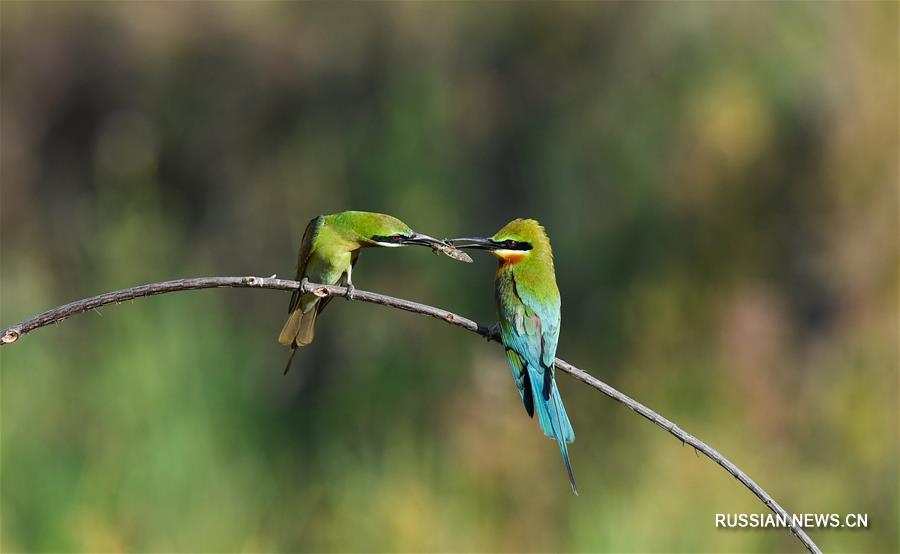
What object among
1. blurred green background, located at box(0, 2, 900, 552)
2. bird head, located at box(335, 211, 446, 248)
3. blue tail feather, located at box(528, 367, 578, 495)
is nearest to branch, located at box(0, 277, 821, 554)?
blue tail feather, located at box(528, 367, 578, 495)

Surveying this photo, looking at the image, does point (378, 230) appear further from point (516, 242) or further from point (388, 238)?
point (516, 242)

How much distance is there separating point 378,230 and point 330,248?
9.2 inches

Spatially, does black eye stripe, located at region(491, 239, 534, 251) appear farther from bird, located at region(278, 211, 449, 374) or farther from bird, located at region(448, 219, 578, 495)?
bird, located at region(278, 211, 449, 374)

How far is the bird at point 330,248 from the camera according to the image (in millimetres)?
2516

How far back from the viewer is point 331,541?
3764 millimetres

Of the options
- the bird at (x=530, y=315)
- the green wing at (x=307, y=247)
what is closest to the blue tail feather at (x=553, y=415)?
the bird at (x=530, y=315)

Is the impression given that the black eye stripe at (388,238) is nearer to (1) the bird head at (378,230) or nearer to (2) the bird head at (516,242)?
(1) the bird head at (378,230)

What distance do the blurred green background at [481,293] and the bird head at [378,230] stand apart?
1.42 metres

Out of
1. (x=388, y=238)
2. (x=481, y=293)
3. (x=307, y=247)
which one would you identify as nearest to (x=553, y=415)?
(x=388, y=238)

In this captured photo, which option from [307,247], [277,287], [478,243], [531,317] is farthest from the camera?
[307,247]

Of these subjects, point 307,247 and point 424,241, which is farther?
point 307,247

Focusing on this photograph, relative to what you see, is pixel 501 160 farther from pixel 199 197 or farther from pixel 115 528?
pixel 115 528

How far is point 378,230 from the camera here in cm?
253

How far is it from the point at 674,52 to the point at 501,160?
1113 mm
